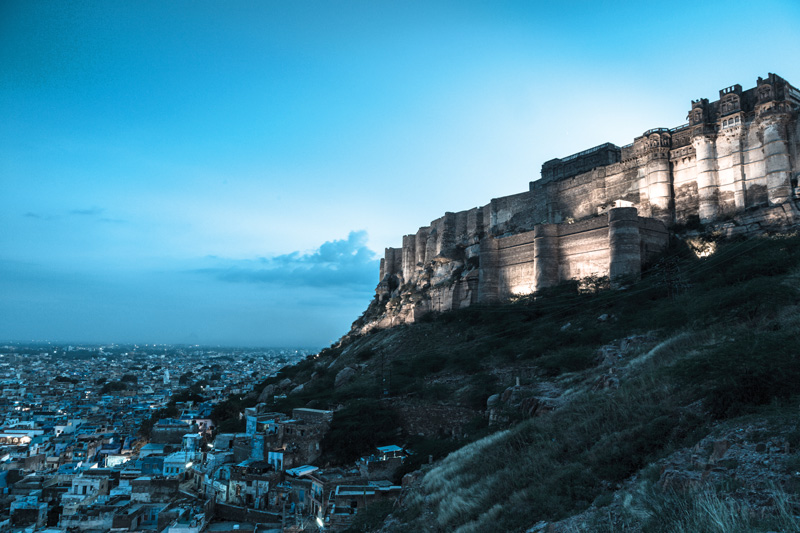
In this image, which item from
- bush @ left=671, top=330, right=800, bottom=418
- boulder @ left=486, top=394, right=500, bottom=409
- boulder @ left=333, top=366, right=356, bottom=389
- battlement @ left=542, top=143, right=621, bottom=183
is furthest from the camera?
battlement @ left=542, top=143, right=621, bottom=183

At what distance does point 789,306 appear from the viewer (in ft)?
30.6

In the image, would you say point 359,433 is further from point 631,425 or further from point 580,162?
point 580,162

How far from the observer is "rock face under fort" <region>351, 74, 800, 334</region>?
72.4 feet

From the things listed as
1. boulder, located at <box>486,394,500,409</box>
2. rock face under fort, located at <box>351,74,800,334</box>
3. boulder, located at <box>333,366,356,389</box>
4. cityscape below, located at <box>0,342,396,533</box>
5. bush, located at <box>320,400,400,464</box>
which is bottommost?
cityscape below, located at <box>0,342,396,533</box>

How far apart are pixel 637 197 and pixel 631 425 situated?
24315 millimetres

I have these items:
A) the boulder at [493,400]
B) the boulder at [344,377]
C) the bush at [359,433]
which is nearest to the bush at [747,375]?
the boulder at [493,400]

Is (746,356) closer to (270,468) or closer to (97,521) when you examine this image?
(270,468)

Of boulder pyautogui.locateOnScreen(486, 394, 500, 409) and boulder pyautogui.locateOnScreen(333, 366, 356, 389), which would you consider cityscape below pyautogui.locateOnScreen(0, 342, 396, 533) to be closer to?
boulder pyautogui.locateOnScreen(486, 394, 500, 409)

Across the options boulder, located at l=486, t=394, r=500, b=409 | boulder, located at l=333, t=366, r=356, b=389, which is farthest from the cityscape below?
boulder, located at l=333, t=366, r=356, b=389

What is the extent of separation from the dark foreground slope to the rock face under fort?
421cm

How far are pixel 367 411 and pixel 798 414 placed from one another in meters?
13.2

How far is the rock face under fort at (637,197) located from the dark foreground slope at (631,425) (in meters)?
4.21

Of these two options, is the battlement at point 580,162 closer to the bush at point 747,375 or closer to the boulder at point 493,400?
the boulder at point 493,400

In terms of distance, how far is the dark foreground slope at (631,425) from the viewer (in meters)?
4.15
